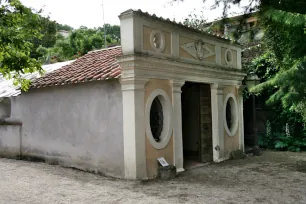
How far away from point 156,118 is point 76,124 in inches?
86.4

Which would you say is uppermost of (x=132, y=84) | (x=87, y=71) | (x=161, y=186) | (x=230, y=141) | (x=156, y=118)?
(x=87, y=71)

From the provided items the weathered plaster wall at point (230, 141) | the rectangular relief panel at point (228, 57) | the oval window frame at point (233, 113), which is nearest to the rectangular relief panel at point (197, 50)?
the rectangular relief panel at point (228, 57)

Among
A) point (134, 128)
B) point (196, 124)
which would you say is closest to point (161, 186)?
point (134, 128)

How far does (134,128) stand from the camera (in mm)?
7301

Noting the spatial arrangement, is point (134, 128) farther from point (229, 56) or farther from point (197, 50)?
point (229, 56)

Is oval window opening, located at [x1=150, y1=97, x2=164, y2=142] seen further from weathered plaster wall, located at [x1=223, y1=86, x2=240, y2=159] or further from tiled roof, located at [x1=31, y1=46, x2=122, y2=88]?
weathered plaster wall, located at [x1=223, y1=86, x2=240, y2=159]

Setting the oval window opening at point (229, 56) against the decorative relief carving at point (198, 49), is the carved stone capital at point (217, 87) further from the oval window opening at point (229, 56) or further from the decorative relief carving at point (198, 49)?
the oval window opening at point (229, 56)

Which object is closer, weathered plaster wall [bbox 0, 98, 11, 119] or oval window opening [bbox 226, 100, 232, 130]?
oval window opening [bbox 226, 100, 232, 130]

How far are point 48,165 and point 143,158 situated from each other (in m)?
3.35

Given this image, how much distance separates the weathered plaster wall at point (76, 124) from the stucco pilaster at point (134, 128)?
22 cm

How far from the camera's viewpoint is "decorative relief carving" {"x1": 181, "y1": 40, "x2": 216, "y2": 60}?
892 centimetres

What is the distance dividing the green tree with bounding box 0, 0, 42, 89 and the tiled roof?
163 centimetres

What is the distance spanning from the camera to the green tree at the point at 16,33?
19.1 feet

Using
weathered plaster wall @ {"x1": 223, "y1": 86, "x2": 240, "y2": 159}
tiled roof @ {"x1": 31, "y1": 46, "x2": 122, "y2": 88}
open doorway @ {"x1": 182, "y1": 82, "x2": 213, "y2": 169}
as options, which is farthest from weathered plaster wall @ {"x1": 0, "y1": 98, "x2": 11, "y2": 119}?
weathered plaster wall @ {"x1": 223, "y1": 86, "x2": 240, "y2": 159}
